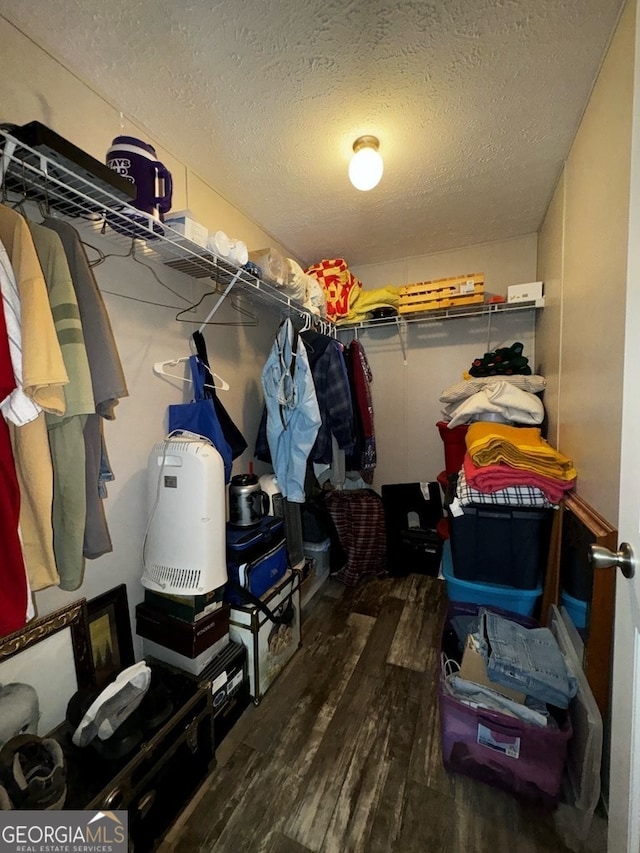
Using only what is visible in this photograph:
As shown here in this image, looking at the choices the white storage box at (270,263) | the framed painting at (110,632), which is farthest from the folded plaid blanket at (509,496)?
the framed painting at (110,632)

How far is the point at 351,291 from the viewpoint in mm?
2445

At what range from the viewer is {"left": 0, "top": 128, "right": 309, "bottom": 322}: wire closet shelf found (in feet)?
2.64

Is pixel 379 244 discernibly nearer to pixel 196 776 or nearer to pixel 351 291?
pixel 351 291

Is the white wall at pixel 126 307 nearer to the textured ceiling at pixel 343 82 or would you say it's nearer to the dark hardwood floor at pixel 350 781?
the textured ceiling at pixel 343 82

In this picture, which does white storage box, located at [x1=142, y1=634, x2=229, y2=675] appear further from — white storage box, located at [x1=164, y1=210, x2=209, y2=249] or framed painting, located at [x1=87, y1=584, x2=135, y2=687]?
white storage box, located at [x1=164, y1=210, x2=209, y2=249]

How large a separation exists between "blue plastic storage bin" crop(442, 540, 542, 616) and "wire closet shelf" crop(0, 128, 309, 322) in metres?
1.78

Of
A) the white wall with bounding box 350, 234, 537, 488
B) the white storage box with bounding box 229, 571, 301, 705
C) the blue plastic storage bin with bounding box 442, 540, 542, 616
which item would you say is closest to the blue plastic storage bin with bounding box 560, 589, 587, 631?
the blue plastic storage bin with bounding box 442, 540, 542, 616

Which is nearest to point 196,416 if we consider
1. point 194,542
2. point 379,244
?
point 194,542

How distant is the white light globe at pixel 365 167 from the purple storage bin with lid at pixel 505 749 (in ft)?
6.68

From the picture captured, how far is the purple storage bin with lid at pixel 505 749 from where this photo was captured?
40.5 inches

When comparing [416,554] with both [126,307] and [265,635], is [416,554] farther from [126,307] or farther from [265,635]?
[126,307]

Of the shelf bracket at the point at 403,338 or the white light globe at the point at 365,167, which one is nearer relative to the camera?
the white light globe at the point at 365,167

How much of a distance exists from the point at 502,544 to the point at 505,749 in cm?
72

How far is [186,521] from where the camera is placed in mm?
1202
